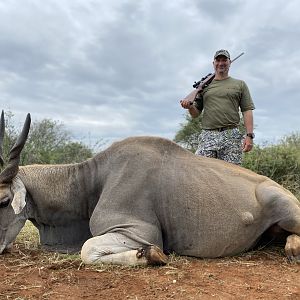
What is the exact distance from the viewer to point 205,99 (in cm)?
671

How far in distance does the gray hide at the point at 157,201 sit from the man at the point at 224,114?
1.09 meters

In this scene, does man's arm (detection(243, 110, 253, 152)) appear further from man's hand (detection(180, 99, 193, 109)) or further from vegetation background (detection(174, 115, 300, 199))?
vegetation background (detection(174, 115, 300, 199))

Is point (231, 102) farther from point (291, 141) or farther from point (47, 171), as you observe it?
point (291, 141)

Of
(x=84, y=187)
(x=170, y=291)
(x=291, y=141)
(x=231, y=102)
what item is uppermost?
(x=291, y=141)

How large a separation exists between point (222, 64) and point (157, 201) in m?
2.51

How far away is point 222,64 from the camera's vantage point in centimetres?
667

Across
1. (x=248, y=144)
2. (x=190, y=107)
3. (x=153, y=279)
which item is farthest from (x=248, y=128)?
(x=153, y=279)

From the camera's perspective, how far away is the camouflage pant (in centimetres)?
652

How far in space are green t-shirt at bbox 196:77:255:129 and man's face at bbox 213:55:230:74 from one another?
13 cm

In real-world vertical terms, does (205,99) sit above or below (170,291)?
above

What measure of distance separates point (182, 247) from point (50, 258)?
1265mm

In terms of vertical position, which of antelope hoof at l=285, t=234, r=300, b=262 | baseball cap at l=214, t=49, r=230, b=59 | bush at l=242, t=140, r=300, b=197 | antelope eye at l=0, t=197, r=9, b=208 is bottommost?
antelope hoof at l=285, t=234, r=300, b=262

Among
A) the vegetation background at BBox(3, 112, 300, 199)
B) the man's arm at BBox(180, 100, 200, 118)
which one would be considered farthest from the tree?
the man's arm at BBox(180, 100, 200, 118)

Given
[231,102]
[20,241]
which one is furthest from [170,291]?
[231,102]
